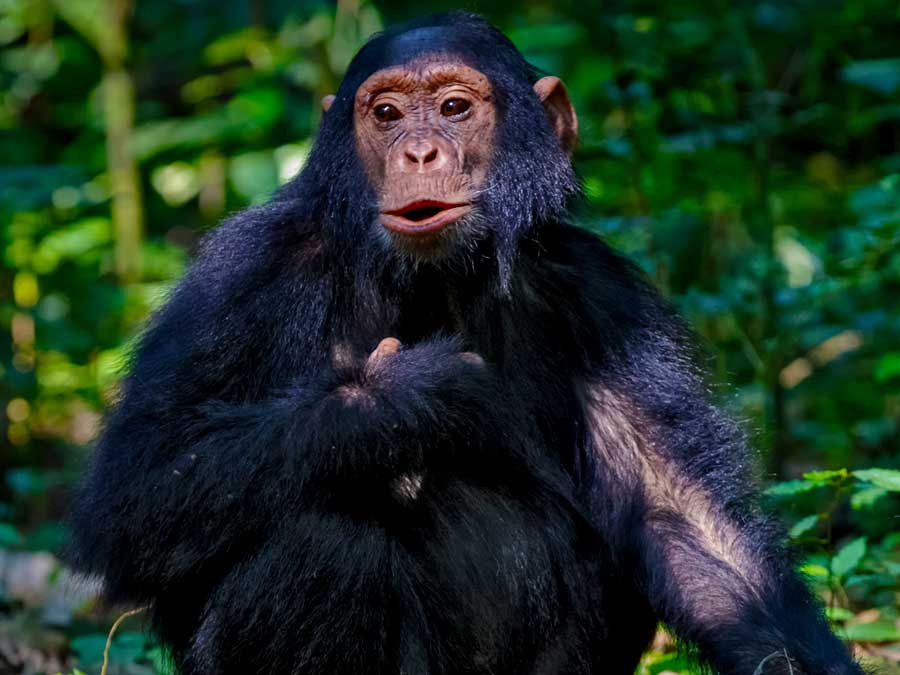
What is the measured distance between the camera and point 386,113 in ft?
16.5

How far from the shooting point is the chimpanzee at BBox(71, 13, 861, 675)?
14.6ft

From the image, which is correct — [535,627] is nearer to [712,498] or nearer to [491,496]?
[491,496]

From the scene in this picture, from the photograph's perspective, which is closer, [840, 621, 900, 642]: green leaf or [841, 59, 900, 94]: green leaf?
[840, 621, 900, 642]: green leaf

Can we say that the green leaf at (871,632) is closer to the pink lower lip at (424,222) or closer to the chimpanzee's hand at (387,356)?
the chimpanzee's hand at (387,356)

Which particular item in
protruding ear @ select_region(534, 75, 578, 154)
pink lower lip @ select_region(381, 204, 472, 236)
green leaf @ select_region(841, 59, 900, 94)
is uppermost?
protruding ear @ select_region(534, 75, 578, 154)

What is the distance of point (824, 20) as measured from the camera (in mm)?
7625

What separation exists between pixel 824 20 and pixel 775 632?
421 centimetres

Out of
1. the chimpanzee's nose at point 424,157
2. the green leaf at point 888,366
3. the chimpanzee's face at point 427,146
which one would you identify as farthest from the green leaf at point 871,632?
the chimpanzee's nose at point 424,157

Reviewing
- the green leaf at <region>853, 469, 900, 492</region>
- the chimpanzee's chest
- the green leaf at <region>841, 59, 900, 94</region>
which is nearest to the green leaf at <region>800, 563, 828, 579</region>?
the green leaf at <region>853, 469, 900, 492</region>

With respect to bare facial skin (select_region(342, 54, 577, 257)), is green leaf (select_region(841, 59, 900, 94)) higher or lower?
lower

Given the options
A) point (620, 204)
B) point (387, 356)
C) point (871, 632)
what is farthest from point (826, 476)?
point (620, 204)

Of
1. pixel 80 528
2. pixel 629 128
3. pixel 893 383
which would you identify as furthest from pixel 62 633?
pixel 893 383

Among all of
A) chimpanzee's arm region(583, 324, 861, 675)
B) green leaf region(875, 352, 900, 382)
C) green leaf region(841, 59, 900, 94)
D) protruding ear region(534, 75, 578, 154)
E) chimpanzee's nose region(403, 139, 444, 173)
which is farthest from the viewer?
green leaf region(841, 59, 900, 94)

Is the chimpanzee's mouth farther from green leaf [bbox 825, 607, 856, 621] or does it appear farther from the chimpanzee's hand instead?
green leaf [bbox 825, 607, 856, 621]
